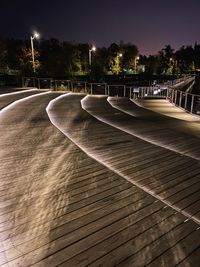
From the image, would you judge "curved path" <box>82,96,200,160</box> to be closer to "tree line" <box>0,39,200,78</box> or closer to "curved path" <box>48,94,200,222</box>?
"curved path" <box>48,94,200,222</box>

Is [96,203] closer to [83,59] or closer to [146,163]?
[146,163]

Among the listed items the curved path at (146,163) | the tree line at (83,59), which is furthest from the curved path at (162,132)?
the tree line at (83,59)

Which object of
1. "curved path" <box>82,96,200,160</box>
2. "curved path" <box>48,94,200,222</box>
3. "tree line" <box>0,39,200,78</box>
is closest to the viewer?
"curved path" <box>48,94,200,222</box>

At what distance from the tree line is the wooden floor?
22.4 meters

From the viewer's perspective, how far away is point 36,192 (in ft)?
15.2

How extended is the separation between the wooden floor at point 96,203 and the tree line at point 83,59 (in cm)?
2244

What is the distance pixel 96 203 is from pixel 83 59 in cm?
6066

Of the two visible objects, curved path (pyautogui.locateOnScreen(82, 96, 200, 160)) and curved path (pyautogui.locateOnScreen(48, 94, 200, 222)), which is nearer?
curved path (pyautogui.locateOnScreen(48, 94, 200, 222))

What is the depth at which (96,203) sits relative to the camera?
4.27 meters

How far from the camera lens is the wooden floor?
3.19 metres

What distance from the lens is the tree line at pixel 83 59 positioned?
157 feet

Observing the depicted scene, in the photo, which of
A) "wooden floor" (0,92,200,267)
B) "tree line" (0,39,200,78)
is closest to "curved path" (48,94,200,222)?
"wooden floor" (0,92,200,267)

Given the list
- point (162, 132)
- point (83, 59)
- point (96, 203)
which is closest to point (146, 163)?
point (96, 203)

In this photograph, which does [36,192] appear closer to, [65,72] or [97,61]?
[65,72]
